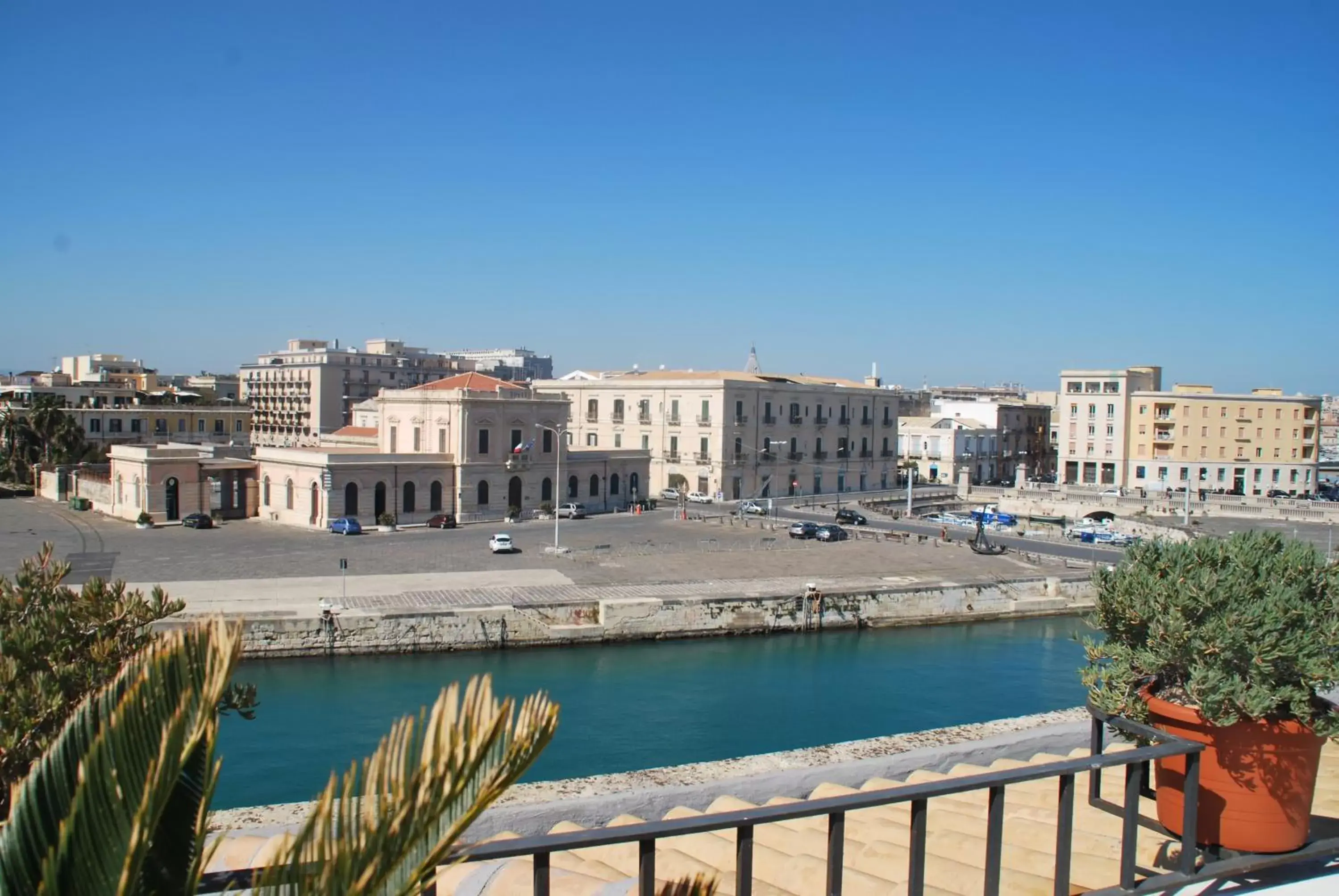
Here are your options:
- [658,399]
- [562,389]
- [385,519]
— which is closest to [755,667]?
[385,519]

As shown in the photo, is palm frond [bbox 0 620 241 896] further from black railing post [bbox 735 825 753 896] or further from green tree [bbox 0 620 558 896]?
black railing post [bbox 735 825 753 896]

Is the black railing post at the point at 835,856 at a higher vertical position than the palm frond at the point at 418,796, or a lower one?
lower

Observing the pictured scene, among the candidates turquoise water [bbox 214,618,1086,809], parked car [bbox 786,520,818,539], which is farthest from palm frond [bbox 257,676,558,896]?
parked car [bbox 786,520,818,539]

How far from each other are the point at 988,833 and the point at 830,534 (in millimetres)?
33120

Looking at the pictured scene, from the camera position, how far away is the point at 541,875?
310cm

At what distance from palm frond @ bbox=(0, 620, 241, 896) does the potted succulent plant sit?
4068 millimetres

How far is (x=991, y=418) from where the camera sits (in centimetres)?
6944

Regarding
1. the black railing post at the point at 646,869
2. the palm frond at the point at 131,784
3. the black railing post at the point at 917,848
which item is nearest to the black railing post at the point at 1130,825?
the black railing post at the point at 917,848

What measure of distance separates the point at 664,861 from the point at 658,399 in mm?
46015

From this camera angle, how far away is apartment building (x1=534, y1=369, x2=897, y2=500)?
4912 centimetres

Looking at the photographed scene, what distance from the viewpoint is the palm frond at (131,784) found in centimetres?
219

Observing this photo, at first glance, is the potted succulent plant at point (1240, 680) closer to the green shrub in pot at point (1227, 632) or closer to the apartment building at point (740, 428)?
the green shrub in pot at point (1227, 632)

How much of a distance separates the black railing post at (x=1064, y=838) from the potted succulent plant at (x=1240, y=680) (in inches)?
39.6

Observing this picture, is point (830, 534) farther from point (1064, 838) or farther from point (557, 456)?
point (1064, 838)
